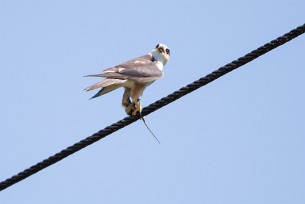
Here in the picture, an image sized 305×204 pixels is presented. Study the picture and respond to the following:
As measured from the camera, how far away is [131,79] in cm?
714

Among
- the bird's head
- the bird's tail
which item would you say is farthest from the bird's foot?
the bird's head

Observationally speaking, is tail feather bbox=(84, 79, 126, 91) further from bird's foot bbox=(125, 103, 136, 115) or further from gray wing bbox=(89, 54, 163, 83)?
bird's foot bbox=(125, 103, 136, 115)

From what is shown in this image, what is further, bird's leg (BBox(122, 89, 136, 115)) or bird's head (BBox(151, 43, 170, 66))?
bird's head (BBox(151, 43, 170, 66))

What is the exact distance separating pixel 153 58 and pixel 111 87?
1.48 metres

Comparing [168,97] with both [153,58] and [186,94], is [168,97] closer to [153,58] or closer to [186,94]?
[186,94]

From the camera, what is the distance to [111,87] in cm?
704

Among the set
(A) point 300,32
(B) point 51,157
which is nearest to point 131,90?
(B) point 51,157

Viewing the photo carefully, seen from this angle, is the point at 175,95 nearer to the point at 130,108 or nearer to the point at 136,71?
the point at 130,108

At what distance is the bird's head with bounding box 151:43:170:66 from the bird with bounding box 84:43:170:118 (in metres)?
0.62

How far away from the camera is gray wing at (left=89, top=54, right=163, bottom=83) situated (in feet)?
22.8

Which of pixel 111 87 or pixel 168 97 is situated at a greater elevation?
pixel 111 87

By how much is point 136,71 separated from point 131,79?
0.55 ft

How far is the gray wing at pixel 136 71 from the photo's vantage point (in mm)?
6954

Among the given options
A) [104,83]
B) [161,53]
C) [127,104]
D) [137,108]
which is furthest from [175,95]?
[161,53]
